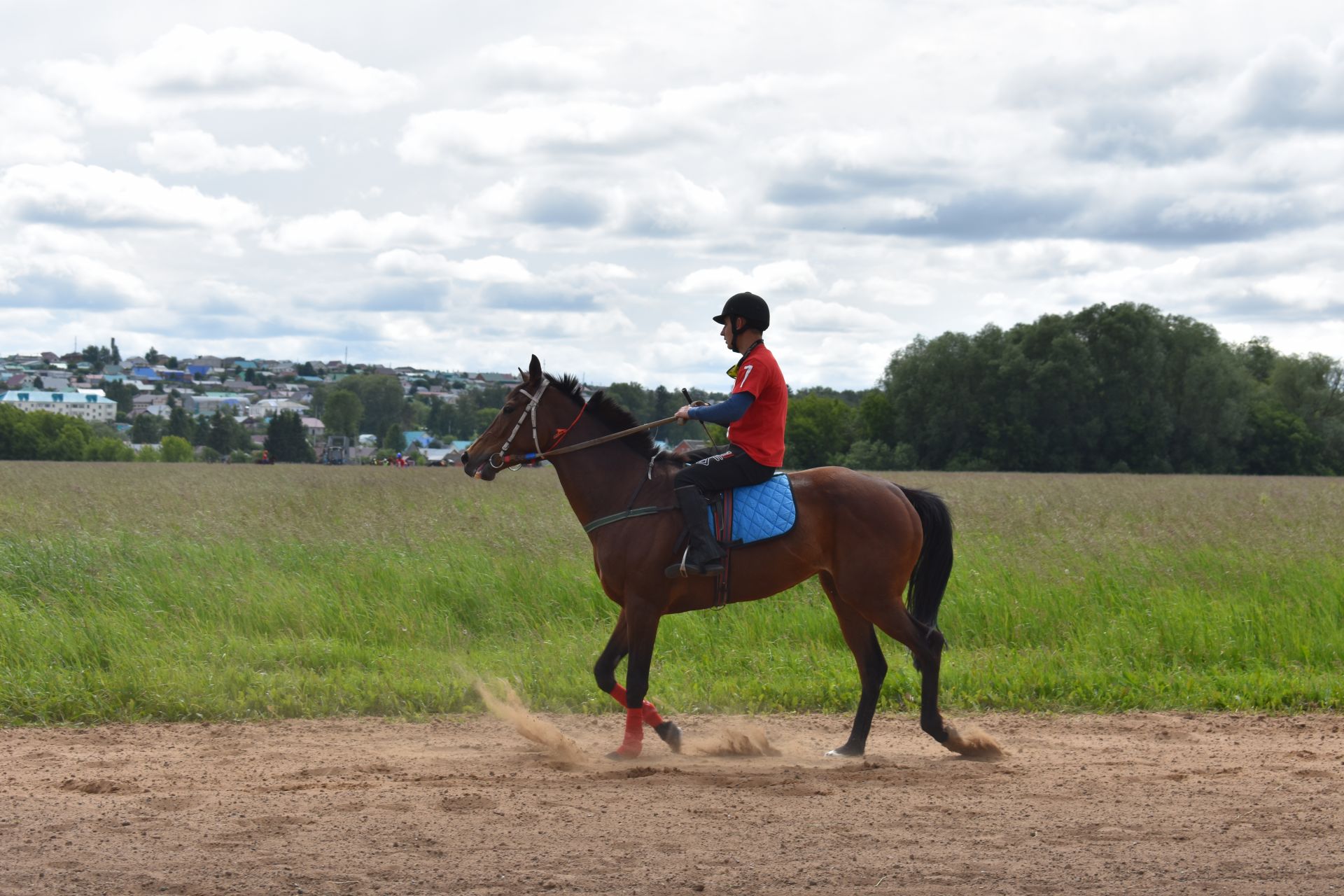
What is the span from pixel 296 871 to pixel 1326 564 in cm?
1049

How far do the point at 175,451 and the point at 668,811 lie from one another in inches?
1894

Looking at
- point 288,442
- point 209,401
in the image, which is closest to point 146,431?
point 288,442

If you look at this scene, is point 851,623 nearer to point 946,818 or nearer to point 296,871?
point 946,818

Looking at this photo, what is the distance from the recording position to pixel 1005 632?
10.4 metres

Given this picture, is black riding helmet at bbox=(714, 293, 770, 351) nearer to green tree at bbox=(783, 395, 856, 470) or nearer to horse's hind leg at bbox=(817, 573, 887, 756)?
horse's hind leg at bbox=(817, 573, 887, 756)

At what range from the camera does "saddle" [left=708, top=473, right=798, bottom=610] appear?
284 inches

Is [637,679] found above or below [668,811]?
above

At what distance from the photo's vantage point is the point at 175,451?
4931 centimetres

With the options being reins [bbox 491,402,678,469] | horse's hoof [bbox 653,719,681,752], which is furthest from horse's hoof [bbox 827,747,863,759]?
reins [bbox 491,402,678,469]

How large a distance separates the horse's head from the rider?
90 cm

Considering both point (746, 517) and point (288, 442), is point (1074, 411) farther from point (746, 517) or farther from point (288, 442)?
point (746, 517)

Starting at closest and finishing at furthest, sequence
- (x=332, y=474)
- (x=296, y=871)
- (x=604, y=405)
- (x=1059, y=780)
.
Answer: (x=296, y=871) < (x=1059, y=780) < (x=604, y=405) < (x=332, y=474)

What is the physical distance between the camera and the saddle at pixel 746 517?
721cm

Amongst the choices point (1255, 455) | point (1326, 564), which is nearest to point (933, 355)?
point (1255, 455)
